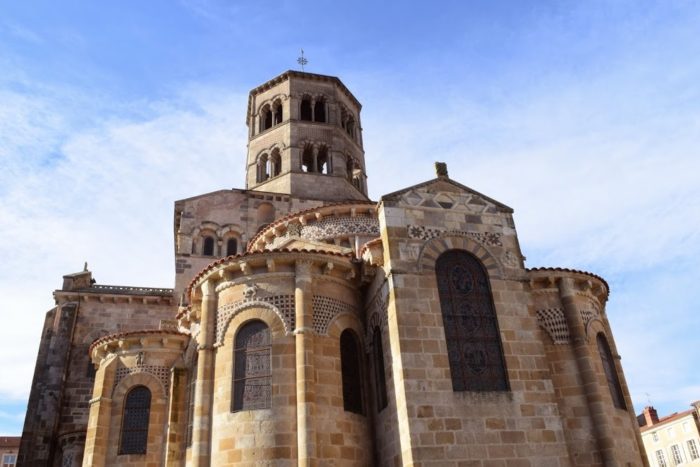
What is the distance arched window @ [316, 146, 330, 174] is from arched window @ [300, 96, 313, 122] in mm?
2285

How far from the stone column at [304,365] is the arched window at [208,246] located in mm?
13776

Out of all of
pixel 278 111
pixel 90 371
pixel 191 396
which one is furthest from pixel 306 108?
pixel 191 396

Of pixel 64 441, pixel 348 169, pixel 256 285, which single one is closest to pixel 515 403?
pixel 256 285

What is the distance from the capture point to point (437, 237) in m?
14.7

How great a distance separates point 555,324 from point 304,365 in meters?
7.02

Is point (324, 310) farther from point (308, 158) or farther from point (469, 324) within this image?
point (308, 158)

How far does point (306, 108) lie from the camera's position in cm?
3334

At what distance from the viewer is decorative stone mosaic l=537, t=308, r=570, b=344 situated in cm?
1567

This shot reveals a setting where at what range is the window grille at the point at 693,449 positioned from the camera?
4094 centimetres

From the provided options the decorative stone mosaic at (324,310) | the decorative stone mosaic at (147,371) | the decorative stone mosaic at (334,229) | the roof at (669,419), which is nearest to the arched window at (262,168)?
the decorative stone mosaic at (334,229)

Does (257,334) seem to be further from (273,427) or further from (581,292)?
(581,292)

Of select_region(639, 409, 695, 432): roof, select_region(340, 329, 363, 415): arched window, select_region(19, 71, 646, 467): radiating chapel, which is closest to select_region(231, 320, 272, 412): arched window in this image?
select_region(19, 71, 646, 467): radiating chapel

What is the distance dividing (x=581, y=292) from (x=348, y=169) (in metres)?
17.9

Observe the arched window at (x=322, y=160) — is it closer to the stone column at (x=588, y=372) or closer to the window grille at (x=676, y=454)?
the stone column at (x=588, y=372)
